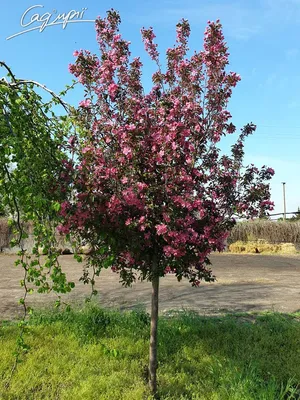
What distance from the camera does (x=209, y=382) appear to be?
4.75m

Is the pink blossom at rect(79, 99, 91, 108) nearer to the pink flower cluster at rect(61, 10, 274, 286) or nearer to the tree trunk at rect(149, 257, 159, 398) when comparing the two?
the pink flower cluster at rect(61, 10, 274, 286)

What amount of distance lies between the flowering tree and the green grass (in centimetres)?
51

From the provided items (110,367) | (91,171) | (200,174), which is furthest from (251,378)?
(91,171)

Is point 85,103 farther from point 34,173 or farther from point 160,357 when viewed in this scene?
point 160,357

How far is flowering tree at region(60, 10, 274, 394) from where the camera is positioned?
4055 millimetres

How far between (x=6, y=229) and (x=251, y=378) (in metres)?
23.2

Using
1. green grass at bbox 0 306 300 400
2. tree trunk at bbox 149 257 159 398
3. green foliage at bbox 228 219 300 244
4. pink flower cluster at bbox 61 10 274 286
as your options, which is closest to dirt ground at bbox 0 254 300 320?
Answer: green grass at bbox 0 306 300 400

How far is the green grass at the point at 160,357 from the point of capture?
4.48m

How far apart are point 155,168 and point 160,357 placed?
2.61m

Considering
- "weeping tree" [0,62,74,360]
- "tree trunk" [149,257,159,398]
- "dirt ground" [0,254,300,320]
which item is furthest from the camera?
"dirt ground" [0,254,300,320]

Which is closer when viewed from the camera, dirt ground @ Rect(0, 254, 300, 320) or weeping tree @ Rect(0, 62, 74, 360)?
weeping tree @ Rect(0, 62, 74, 360)

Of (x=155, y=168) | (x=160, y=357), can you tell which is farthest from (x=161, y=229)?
(x=160, y=357)

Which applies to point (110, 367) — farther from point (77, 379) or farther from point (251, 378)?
point (251, 378)

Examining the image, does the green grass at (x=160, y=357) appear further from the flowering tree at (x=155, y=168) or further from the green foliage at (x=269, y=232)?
the green foliage at (x=269, y=232)
